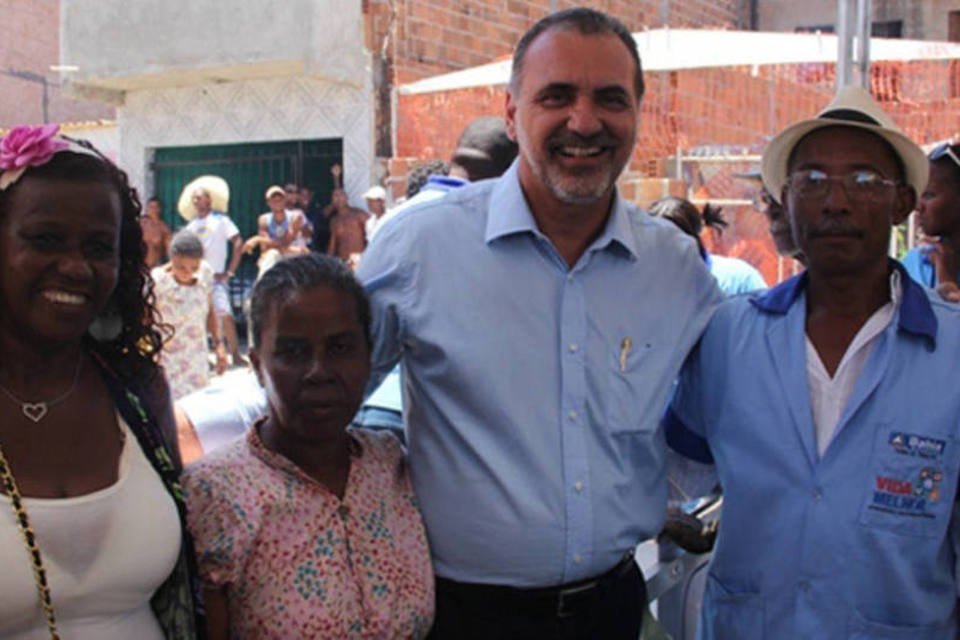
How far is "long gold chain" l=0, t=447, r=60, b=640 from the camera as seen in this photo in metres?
1.76

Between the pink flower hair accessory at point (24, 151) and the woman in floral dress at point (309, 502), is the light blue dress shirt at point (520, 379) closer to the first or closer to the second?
the woman in floral dress at point (309, 502)

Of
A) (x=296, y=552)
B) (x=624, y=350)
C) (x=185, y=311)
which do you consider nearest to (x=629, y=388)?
(x=624, y=350)

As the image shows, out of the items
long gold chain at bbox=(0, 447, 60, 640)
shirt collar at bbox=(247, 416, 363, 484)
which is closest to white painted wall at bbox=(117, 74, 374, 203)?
shirt collar at bbox=(247, 416, 363, 484)

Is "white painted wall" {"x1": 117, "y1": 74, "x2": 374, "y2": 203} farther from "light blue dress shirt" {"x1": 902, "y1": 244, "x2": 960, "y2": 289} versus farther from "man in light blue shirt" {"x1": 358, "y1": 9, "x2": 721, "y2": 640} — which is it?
"man in light blue shirt" {"x1": 358, "y1": 9, "x2": 721, "y2": 640}

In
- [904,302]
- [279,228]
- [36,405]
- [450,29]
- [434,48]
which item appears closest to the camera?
[36,405]

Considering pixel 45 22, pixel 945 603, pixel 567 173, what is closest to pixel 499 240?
pixel 567 173

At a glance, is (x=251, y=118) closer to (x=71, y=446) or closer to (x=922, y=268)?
(x=922, y=268)

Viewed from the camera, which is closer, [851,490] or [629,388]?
[851,490]

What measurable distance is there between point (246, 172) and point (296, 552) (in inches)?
475

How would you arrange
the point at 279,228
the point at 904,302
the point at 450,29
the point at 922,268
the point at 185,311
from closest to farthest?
1. the point at 904,302
2. the point at 922,268
3. the point at 185,311
4. the point at 279,228
5. the point at 450,29

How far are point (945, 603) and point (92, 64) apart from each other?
13.6m

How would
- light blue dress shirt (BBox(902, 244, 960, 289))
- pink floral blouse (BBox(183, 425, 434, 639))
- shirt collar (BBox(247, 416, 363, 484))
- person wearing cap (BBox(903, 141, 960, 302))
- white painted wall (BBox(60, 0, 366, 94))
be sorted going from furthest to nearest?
white painted wall (BBox(60, 0, 366, 94)), light blue dress shirt (BBox(902, 244, 960, 289)), person wearing cap (BBox(903, 141, 960, 302)), shirt collar (BBox(247, 416, 363, 484)), pink floral blouse (BBox(183, 425, 434, 639))

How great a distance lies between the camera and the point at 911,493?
2.16 meters

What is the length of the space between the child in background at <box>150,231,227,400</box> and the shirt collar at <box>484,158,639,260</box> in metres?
5.31
